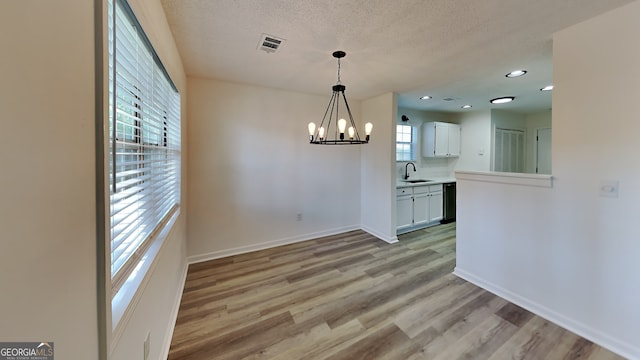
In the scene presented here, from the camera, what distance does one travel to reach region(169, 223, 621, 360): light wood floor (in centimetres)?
175

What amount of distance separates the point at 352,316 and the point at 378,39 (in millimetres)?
2530

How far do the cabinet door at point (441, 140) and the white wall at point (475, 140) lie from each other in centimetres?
57

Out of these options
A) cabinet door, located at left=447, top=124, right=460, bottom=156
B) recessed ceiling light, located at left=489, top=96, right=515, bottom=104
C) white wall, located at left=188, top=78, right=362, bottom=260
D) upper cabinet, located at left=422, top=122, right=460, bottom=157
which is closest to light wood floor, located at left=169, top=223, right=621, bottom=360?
white wall, located at left=188, top=78, right=362, bottom=260

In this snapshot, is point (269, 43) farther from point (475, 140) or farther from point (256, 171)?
point (475, 140)

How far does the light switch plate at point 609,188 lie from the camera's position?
1732 millimetres

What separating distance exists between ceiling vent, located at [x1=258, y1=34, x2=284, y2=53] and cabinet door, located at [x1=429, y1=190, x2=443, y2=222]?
12.9 ft

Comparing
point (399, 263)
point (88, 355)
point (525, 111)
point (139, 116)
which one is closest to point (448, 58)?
point (399, 263)

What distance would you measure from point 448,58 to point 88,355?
3.34 metres

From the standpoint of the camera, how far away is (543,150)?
541 centimetres

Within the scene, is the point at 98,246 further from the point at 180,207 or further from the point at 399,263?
the point at 399,263

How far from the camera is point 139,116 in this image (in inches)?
53.8

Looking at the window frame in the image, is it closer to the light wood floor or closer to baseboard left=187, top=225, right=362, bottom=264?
the light wood floor

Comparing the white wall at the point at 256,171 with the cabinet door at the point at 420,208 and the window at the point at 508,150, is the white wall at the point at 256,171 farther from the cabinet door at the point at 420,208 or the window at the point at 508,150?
the window at the point at 508,150

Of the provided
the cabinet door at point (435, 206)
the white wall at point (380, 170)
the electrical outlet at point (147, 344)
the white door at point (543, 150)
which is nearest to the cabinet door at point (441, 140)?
the cabinet door at point (435, 206)
